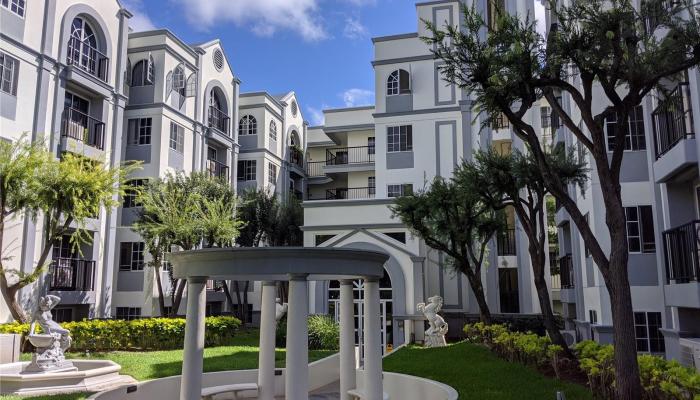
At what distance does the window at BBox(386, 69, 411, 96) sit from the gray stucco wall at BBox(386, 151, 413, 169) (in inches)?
139

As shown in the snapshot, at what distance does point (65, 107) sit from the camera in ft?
78.0

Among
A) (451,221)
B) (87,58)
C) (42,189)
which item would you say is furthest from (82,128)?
(451,221)

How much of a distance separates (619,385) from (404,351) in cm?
1196

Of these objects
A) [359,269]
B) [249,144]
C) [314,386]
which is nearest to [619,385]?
[359,269]

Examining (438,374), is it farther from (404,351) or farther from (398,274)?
(398,274)

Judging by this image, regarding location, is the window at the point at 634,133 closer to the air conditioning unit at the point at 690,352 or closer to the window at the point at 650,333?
the window at the point at 650,333

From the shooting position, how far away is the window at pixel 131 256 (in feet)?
88.1

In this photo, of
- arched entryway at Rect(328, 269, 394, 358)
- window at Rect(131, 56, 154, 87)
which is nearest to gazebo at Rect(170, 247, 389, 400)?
arched entryway at Rect(328, 269, 394, 358)

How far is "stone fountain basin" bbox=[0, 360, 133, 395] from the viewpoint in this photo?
1180cm

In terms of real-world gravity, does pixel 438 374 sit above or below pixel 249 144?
below

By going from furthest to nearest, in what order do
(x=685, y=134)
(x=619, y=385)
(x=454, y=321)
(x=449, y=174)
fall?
(x=449, y=174)
(x=454, y=321)
(x=685, y=134)
(x=619, y=385)

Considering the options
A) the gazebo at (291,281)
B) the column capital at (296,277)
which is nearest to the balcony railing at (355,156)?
the gazebo at (291,281)

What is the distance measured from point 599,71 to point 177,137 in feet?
78.3

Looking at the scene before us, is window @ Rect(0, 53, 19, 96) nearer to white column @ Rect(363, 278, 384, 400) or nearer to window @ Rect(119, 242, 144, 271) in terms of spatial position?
window @ Rect(119, 242, 144, 271)
